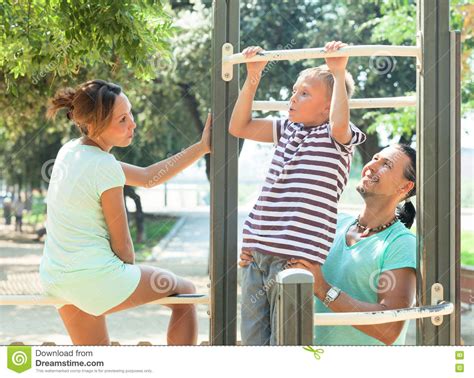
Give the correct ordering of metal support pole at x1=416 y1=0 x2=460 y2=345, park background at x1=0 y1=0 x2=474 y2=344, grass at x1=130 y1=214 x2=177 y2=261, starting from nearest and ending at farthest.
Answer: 1. metal support pole at x1=416 y1=0 x2=460 y2=345
2. park background at x1=0 y1=0 x2=474 y2=344
3. grass at x1=130 y1=214 x2=177 y2=261

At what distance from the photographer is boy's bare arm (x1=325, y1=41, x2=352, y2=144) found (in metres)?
2.02

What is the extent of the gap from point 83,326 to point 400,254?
84 centimetres

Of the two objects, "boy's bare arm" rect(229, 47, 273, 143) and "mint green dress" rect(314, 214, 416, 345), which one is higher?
"boy's bare arm" rect(229, 47, 273, 143)

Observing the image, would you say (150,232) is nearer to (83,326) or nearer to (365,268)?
(83,326)

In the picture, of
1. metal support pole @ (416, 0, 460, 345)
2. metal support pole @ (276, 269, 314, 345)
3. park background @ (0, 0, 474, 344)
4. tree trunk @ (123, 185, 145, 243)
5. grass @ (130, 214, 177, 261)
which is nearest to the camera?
metal support pole @ (276, 269, 314, 345)

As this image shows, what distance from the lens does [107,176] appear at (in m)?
2.13

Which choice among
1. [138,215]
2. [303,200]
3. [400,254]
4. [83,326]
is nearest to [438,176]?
[400,254]

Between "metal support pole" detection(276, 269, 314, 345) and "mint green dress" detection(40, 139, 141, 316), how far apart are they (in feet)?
2.14

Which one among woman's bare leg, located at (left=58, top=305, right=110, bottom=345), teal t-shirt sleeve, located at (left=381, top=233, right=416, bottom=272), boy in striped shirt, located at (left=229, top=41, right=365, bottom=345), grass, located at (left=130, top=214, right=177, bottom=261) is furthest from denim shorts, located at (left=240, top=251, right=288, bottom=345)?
grass, located at (left=130, top=214, right=177, bottom=261)

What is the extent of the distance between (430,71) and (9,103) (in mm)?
4917

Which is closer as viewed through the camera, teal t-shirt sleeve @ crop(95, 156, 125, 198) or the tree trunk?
teal t-shirt sleeve @ crop(95, 156, 125, 198)

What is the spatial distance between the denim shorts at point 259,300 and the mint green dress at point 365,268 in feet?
0.45

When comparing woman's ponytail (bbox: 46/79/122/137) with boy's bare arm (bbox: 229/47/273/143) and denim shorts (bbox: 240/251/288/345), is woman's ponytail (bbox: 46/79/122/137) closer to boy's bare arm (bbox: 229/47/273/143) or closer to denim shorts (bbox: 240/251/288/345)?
boy's bare arm (bbox: 229/47/273/143)
